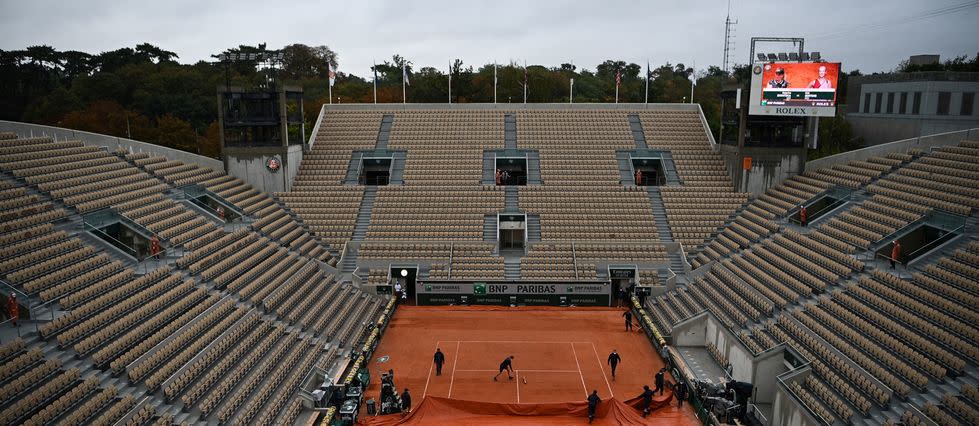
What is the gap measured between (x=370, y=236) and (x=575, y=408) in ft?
64.0

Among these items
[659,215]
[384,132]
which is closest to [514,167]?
[384,132]

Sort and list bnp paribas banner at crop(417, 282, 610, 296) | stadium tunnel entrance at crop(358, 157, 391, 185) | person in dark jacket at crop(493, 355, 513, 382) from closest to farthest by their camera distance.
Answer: person in dark jacket at crop(493, 355, 513, 382) → bnp paribas banner at crop(417, 282, 610, 296) → stadium tunnel entrance at crop(358, 157, 391, 185)

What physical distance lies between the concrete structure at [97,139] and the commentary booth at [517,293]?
16.6 metres

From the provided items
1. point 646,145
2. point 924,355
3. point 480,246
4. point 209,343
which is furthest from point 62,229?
point 646,145

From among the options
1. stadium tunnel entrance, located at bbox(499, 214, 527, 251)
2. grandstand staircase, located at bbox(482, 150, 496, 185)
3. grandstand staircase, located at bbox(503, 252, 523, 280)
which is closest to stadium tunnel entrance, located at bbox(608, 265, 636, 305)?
grandstand staircase, located at bbox(503, 252, 523, 280)

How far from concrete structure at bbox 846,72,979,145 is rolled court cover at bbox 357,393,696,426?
109 ft

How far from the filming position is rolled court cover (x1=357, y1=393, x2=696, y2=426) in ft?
60.2

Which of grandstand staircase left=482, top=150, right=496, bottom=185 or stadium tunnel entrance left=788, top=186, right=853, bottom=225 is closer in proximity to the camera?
stadium tunnel entrance left=788, top=186, right=853, bottom=225

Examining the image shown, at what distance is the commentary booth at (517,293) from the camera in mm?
31031

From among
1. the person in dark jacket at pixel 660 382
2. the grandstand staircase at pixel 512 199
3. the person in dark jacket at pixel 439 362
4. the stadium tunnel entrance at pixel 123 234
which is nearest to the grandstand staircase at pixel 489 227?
the grandstand staircase at pixel 512 199

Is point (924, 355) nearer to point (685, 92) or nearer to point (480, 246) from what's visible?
point (480, 246)

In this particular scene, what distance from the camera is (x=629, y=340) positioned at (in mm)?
26516

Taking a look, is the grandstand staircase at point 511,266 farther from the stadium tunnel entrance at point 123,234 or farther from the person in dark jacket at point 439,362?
the stadium tunnel entrance at point 123,234

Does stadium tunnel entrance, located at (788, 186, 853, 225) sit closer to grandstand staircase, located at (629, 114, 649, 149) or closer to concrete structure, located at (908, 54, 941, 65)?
grandstand staircase, located at (629, 114, 649, 149)
